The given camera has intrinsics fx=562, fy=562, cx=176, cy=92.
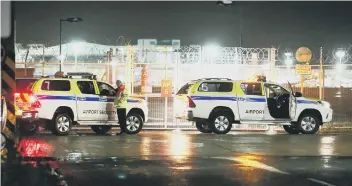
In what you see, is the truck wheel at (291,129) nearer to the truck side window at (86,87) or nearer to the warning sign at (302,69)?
the warning sign at (302,69)

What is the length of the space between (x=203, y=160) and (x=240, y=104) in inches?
253

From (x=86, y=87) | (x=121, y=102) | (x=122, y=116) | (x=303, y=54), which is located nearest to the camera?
(x=86, y=87)

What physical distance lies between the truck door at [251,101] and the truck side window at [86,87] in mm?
4479

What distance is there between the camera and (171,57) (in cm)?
1944

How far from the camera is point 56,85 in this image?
52.8 ft

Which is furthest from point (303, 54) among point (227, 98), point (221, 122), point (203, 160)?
point (203, 160)

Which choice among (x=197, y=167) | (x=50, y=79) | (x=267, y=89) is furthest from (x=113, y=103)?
(x=197, y=167)

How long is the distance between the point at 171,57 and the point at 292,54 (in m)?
4.18

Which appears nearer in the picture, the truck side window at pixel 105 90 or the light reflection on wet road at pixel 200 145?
the light reflection on wet road at pixel 200 145

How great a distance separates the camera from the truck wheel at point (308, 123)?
17.9 meters

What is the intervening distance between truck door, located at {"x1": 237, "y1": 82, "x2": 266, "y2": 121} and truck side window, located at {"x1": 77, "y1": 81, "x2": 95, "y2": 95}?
448cm

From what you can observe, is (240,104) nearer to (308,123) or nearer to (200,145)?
(308,123)

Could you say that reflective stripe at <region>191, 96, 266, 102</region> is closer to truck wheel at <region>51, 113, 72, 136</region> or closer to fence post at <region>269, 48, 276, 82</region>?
fence post at <region>269, 48, 276, 82</region>

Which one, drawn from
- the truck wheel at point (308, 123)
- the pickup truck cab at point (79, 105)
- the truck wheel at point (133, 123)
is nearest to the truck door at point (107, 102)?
the pickup truck cab at point (79, 105)
